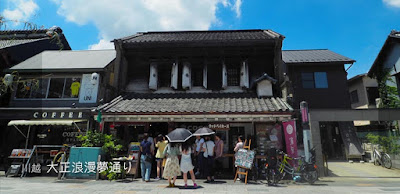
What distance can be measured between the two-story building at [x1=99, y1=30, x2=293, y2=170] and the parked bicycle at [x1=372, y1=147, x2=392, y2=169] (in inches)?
302

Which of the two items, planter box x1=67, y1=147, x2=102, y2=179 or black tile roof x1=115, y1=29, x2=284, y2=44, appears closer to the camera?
planter box x1=67, y1=147, x2=102, y2=179

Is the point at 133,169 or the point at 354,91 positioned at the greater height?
the point at 354,91

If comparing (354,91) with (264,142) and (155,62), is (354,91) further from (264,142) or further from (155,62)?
(155,62)

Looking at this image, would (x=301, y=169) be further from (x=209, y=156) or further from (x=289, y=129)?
(x=209, y=156)

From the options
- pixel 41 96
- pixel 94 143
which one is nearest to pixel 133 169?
pixel 94 143

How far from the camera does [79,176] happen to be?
9602 millimetres

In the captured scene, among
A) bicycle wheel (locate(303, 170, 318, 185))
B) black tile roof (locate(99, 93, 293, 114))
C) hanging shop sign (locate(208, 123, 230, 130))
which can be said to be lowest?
bicycle wheel (locate(303, 170, 318, 185))

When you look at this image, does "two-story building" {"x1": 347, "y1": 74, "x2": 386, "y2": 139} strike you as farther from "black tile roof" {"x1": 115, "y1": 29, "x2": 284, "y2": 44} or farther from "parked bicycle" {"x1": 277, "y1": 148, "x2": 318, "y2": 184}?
"parked bicycle" {"x1": 277, "y1": 148, "x2": 318, "y2": 184}

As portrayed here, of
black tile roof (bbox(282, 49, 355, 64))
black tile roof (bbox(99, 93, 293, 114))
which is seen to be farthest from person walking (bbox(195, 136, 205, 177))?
black tile roof (bbox(282, 49, 355, 64))

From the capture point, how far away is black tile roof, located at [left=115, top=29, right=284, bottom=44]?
13.9 m

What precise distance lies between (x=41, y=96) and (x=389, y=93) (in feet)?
89.9

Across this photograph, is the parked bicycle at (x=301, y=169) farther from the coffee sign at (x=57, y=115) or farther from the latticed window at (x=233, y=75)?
the coffee sign at (x=57, y=115)

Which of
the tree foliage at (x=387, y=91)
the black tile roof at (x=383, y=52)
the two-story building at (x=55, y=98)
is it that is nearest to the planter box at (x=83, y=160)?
the two-story building at (x=55, y=98)

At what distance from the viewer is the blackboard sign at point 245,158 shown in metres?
8.48
